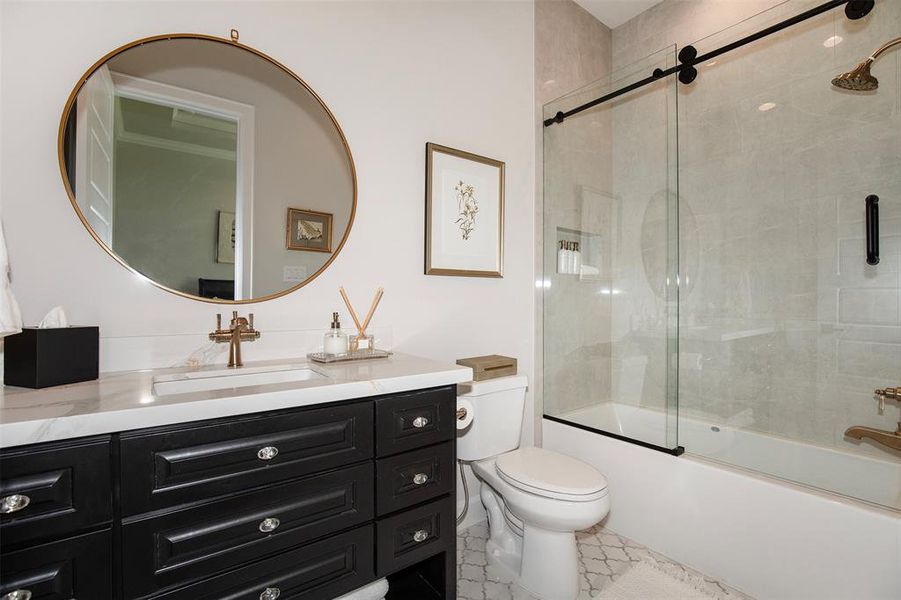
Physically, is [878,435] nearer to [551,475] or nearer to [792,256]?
[792,256]

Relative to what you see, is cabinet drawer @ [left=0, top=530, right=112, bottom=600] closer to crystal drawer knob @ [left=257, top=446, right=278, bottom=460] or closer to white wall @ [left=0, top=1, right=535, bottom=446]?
crystal drawer knob @ [left=257, top=446, right=278, bottom=460]

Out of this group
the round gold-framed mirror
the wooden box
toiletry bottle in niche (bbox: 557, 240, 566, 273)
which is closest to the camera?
the round gold-framed mirror

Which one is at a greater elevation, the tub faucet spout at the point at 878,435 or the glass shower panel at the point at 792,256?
the glass shower panel at the point at 792,256

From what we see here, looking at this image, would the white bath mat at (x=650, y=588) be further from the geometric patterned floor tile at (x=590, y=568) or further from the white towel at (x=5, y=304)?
the white towel at (x=5, y=304)

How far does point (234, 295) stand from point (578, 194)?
1.92 meters

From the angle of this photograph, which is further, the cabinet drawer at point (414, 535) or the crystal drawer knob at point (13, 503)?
the cabinet drawer at point (414, 535)

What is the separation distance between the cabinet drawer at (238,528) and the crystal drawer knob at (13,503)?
17cm

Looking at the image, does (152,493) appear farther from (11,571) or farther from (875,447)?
(875,447)

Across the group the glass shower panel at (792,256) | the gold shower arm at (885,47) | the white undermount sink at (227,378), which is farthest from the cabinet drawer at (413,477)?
the gold shower arm at (885,47)

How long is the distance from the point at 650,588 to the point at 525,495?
640 millimetres

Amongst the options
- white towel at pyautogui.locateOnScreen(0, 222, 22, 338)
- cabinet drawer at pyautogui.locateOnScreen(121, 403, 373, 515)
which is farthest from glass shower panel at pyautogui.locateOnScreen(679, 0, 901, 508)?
white towel at pyautogui.locateOnScreen(0, 222, 22, 338)

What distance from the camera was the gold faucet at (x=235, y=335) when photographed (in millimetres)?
1331

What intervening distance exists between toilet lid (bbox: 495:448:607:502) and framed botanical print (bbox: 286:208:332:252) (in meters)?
1.14

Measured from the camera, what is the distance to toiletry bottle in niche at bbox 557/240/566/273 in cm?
241
